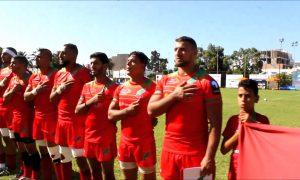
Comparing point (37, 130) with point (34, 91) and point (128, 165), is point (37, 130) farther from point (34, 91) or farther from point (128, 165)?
point (128, 165)

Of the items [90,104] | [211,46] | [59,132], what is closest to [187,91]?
[90,104]

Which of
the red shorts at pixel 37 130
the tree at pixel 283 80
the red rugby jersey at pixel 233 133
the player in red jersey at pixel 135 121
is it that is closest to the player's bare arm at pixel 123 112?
the player in red jersey at pixel 135 121

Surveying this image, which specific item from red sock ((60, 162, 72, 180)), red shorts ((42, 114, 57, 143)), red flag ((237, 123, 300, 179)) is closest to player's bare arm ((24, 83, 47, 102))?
red shorts ((42, 114, 57, 143))

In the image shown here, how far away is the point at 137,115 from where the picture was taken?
5.10m

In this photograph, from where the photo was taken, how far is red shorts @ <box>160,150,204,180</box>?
4.04 m

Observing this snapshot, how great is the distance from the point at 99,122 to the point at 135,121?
2.58 feet

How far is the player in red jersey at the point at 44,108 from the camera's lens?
6605 mm

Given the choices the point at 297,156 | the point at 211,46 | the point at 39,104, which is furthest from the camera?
the point at 211,46

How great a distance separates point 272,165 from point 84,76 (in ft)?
11.0

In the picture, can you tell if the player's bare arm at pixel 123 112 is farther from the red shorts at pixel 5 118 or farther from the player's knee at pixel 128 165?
the red shorts at pixel 5 118

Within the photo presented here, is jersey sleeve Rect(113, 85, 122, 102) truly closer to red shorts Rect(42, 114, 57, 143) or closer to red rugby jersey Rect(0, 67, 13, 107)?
red shorts Rect(42, 114, 57, 143)

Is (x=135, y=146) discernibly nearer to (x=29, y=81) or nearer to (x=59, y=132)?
(x=59, y=132)

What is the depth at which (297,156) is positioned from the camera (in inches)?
166

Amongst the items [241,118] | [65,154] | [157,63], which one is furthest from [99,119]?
[157,63]
